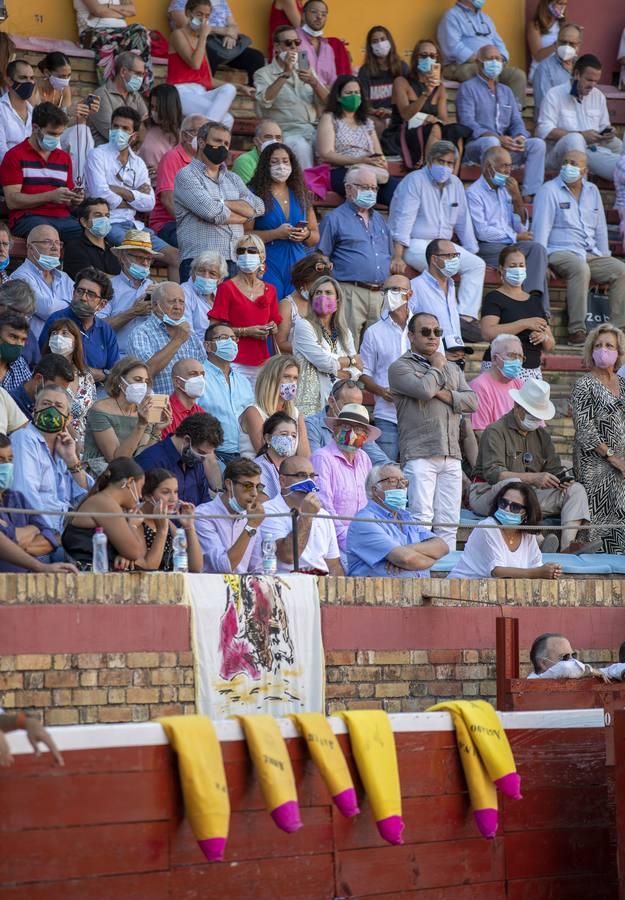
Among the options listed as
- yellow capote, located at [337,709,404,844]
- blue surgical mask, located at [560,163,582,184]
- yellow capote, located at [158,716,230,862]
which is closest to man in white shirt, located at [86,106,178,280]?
blue surgical mask, located at [560,163,582,184]

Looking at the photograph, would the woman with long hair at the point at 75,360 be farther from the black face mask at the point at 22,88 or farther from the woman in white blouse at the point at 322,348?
the black face mask at the point at 22,88

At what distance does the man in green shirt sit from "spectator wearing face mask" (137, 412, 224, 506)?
4665mm

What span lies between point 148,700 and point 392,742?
1.57m

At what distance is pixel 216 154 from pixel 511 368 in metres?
2.84

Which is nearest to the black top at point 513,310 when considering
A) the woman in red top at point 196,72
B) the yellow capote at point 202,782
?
the woman in red top at point 196,72

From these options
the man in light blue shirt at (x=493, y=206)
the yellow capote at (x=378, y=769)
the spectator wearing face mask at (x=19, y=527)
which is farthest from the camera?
the man in light blue shirt at (x=493, y=206)

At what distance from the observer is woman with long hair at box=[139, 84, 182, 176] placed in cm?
1548

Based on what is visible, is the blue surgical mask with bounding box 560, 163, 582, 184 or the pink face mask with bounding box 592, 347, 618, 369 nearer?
the pink face mask with bounding box 592, 347, 618, 369

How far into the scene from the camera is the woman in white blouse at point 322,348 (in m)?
13.4

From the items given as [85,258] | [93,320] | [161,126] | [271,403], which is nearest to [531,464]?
[271,403]

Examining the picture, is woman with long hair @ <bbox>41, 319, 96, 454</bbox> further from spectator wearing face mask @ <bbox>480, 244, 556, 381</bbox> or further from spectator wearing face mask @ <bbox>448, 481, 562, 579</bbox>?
spectator wearing face mask @ <bbox>480, 244, 556, 381</bbox>

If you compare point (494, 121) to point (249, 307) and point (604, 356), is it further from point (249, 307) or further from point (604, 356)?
point (249, 307)

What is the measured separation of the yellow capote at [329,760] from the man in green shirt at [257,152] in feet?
25.3

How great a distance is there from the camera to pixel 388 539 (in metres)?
11.2
